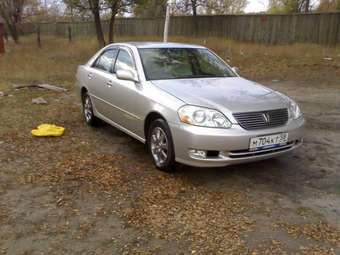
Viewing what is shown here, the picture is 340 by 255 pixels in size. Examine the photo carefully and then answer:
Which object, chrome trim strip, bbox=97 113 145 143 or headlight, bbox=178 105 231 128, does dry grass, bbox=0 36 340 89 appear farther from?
headlight, bbox=178 105 231 128

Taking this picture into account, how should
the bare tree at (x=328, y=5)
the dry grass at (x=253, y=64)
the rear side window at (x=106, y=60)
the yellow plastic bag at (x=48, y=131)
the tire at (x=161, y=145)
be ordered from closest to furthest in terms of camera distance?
the tire at (x=161, y=145)
the rear side window at (x=106, y=60)
the yellow plastic bag at (x=48, y=131)
the dry grass at (x=253, y=64)
the bare tree at (x=328, y=5)

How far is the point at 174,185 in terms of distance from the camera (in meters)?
4.18

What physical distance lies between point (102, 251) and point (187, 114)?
1663 mm

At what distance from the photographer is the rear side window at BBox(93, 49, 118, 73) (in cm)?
579

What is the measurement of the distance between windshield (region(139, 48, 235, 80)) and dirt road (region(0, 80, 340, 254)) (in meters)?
1.14

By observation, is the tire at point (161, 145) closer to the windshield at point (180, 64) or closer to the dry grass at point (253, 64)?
the windshield at point (180, 64)

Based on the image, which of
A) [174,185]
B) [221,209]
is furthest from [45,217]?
[221,209]

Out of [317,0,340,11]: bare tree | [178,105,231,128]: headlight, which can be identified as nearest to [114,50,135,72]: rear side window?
[178,105,231,128]: headlight

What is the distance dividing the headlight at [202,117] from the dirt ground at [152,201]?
71cm

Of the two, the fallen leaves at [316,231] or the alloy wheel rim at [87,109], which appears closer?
the fallen leaves at [316,231]

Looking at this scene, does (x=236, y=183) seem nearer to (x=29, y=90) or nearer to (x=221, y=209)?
(x=221, y=209)

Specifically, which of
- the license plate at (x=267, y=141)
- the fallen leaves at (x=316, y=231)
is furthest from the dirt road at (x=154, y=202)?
the license plate at (x=267, y=141)

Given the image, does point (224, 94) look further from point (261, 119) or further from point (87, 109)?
point (87, 109)

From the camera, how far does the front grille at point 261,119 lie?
3988mm
